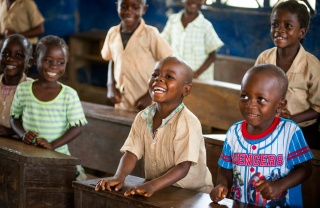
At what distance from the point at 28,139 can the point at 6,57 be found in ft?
2.51

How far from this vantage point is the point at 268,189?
9.66ft

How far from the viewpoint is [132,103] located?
18.5ft

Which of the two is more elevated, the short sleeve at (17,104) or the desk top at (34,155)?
the short sleeve at (17,104)

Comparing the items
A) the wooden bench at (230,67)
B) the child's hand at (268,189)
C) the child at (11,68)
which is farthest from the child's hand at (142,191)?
the wooden bench at (230,67)

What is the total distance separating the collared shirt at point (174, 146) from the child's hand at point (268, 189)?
46cm

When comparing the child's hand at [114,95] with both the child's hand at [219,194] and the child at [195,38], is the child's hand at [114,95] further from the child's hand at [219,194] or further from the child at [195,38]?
the child's hand at [219,194]

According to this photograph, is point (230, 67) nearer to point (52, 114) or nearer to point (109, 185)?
point (52, 114)

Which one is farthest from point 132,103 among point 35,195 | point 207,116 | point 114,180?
point 114,180

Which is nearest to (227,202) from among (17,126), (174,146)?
(174,146)

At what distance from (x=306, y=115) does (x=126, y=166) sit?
1254 mm

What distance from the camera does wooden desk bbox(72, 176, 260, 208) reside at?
3033mm

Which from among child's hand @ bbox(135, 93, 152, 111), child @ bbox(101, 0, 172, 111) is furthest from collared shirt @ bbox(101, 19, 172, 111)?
child's hand @ bbox(135, 93, 152, 111)

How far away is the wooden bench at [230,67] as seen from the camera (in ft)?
23.5

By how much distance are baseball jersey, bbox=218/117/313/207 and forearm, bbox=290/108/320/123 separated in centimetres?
91
